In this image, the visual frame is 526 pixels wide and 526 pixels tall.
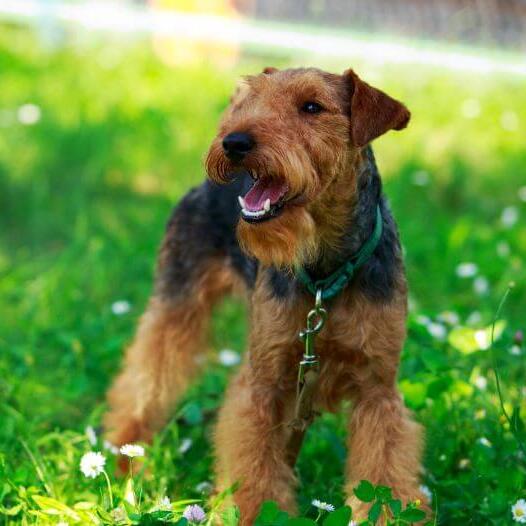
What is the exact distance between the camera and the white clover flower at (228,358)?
4.47 meters

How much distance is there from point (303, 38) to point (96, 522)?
253 inches

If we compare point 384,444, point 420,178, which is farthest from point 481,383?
point 420,178

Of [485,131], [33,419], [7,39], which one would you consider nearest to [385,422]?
[33,419]

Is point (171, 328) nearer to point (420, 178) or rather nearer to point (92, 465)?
point (92, 465)

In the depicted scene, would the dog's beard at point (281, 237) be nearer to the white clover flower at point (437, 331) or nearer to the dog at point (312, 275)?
the dog at point (312, 275)

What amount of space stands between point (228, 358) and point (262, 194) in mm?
1749

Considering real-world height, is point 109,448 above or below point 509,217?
above

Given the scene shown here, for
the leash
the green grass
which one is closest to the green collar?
the leash

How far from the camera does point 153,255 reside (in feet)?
18.3

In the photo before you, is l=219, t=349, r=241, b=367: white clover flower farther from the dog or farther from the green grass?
the dog

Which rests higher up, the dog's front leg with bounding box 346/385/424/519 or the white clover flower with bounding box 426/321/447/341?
the dog's front leg with bounding box 346/385/424/519

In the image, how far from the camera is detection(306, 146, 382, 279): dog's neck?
121 inches

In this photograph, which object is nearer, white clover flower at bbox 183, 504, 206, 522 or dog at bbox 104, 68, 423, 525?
white clover flower at bbox 183, 504, 206, 522

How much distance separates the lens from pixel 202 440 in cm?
381
